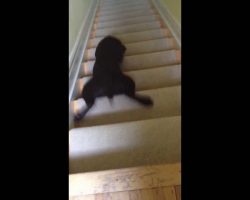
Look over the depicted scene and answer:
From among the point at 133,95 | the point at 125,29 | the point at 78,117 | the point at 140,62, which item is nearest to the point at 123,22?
the point at 125,29

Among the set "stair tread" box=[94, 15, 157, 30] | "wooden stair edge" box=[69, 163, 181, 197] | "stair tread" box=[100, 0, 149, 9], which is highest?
"stair tread" box=[100, 0, 149, 9]

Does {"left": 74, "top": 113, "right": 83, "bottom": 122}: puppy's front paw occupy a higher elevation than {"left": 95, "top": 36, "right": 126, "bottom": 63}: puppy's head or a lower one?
lower

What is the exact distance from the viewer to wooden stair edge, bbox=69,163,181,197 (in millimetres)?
780

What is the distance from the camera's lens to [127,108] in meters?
0.99

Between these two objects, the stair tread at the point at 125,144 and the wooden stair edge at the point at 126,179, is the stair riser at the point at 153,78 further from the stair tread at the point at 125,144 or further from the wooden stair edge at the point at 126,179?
the wooden stair edge at the point at 126,179

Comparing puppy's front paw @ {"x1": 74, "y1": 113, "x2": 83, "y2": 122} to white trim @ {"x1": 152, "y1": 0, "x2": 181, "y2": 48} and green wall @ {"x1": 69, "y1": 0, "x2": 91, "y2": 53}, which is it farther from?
white trim @ {"x1": 152, "y1": 0, "x2": 181, "y2": 48}

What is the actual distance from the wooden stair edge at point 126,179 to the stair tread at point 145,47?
401mm

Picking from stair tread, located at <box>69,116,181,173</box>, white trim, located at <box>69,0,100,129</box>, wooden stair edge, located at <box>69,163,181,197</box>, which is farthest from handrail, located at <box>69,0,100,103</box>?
wooden stair edge, located at <box>69,163,181,197</box>

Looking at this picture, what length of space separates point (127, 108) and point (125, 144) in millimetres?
142
